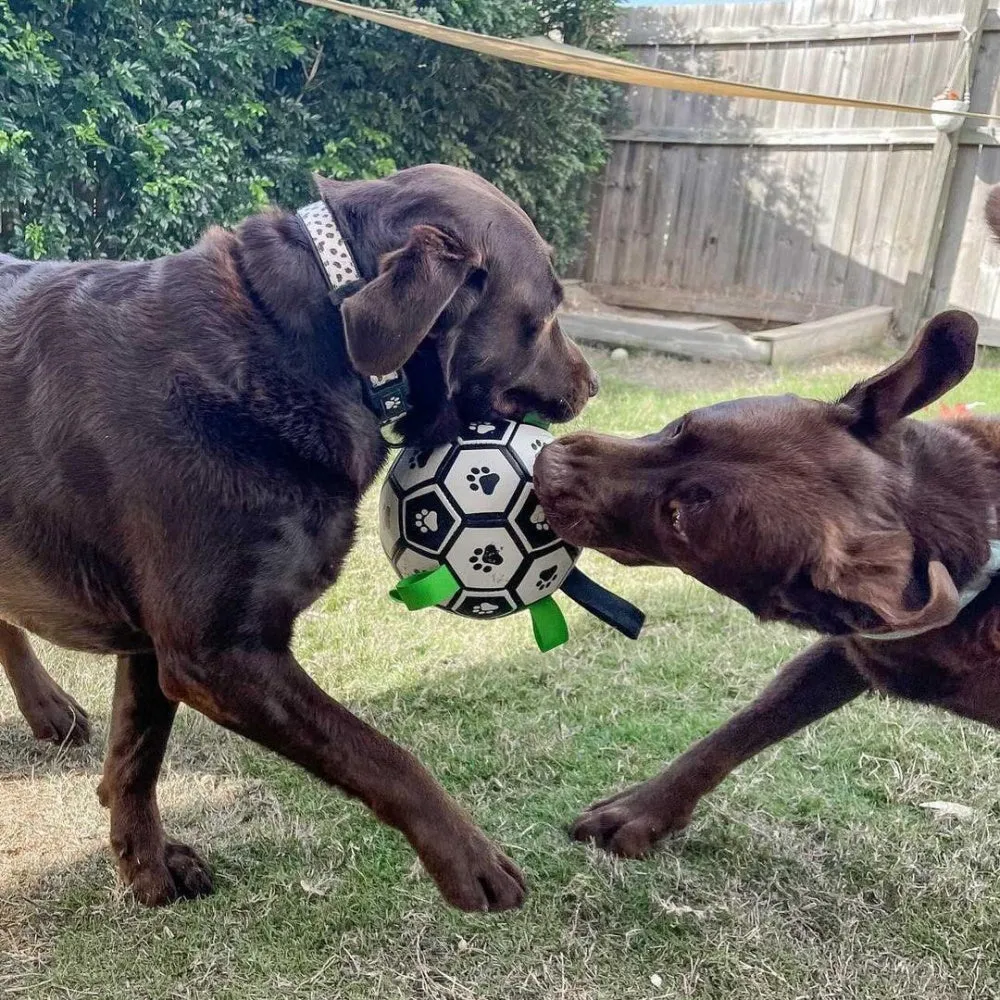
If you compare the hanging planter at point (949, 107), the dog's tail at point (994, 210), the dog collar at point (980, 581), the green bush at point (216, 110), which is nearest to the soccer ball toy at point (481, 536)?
the dog collar at point (980, 581)

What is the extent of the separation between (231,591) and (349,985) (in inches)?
37.7

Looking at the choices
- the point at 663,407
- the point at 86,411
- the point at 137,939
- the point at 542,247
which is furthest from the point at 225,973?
the point at 663,407

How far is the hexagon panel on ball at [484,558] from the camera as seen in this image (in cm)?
250

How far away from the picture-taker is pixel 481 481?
2539mm

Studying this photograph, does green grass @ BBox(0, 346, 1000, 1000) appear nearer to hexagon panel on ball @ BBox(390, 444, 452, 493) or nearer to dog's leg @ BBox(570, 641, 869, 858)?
dog's leg @ BBox(570, 641, 869, 858)

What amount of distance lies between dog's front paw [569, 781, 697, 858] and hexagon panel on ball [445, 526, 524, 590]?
77 cm

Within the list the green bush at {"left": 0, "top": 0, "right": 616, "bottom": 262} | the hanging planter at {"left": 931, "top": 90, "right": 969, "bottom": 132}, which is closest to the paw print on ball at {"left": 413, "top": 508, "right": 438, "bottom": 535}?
the green bush at {"left": 0, "top": 0, "right": 616, "bottom": 262}

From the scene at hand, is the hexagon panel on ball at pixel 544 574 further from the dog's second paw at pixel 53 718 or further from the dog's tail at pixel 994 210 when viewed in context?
the dog's tail at pixel 994 210

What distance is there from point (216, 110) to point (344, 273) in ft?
16.3

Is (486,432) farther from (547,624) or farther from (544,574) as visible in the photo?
(547,624)

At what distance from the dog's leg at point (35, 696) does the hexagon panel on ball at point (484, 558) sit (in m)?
1.54

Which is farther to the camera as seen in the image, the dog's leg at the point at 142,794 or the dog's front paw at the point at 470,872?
the dog's leg at the point at 142,794

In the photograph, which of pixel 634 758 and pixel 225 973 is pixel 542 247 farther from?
pixel 225 973

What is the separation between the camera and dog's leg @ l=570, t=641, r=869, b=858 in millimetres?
2732
